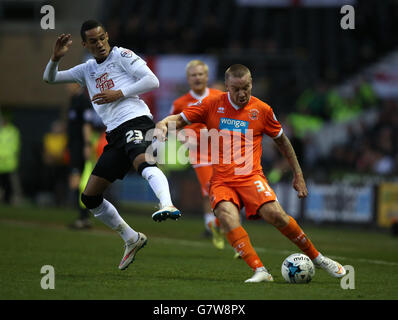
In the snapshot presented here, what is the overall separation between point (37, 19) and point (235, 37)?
6586 millimetres

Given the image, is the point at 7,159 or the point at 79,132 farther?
the point at 7,159

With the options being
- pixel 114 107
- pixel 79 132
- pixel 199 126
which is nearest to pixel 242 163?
pixel 114 107

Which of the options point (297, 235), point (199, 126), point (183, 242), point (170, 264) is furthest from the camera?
point (183, 242)

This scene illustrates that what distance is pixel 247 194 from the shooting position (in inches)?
293

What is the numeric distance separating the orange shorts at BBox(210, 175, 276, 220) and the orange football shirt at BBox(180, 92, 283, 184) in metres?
0.08

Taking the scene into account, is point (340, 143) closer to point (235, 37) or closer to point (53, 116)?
point (235, 37)

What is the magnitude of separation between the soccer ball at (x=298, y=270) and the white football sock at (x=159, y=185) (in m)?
1.18

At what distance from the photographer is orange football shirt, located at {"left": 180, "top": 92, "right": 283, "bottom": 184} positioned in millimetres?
7570

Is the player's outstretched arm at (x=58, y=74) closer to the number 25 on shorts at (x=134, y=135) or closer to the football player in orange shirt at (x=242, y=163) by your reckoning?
the number 25 on shorts at (x=134, y=135)

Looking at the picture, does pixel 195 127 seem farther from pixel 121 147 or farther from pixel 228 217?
pixel 228 217

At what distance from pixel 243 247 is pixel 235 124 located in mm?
1156

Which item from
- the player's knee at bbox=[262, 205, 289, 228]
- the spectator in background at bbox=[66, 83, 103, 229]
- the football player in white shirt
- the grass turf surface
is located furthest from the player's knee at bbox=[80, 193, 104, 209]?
the spectator in background at bbox=[66, 83, 103, 229]
